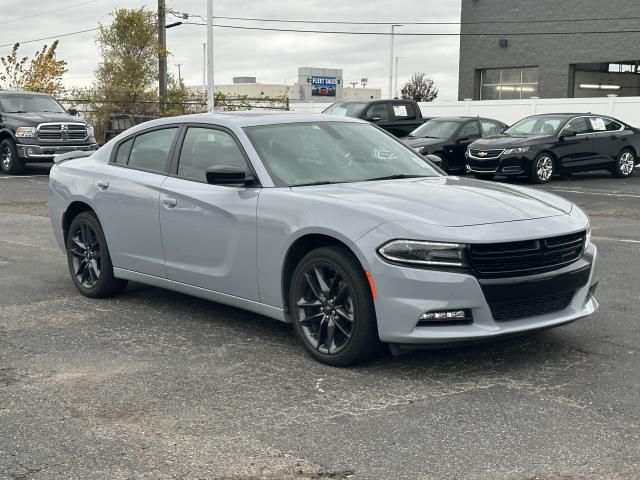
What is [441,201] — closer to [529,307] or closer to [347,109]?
[529,307]

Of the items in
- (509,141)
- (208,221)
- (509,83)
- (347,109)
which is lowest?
(208,221)

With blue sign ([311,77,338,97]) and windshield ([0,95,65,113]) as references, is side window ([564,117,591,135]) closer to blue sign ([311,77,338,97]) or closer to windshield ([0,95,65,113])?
windshield ([0,95,65,113])

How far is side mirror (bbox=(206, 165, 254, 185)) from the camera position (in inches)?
224

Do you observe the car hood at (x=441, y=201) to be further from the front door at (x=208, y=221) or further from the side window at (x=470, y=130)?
the side window at (x=470, y=130)

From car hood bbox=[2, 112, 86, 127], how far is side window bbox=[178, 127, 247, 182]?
15.9 meters

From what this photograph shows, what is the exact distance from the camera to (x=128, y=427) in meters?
4.35

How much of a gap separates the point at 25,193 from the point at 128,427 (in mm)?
13811

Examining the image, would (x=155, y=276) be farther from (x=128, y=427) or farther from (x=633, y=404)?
(x=633, y=404)

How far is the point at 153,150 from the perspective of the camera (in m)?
6.86

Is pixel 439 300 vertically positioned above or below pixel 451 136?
below

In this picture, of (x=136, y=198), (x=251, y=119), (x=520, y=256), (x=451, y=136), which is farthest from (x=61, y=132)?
(x=520, y=256)

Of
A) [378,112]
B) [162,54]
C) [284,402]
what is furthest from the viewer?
[162,54]

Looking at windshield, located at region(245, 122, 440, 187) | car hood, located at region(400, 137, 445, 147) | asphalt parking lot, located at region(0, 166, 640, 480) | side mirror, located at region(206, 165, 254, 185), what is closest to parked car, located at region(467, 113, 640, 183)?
car hood, located at region(400, 137, 445, 147)

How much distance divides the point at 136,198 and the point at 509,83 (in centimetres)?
3850
